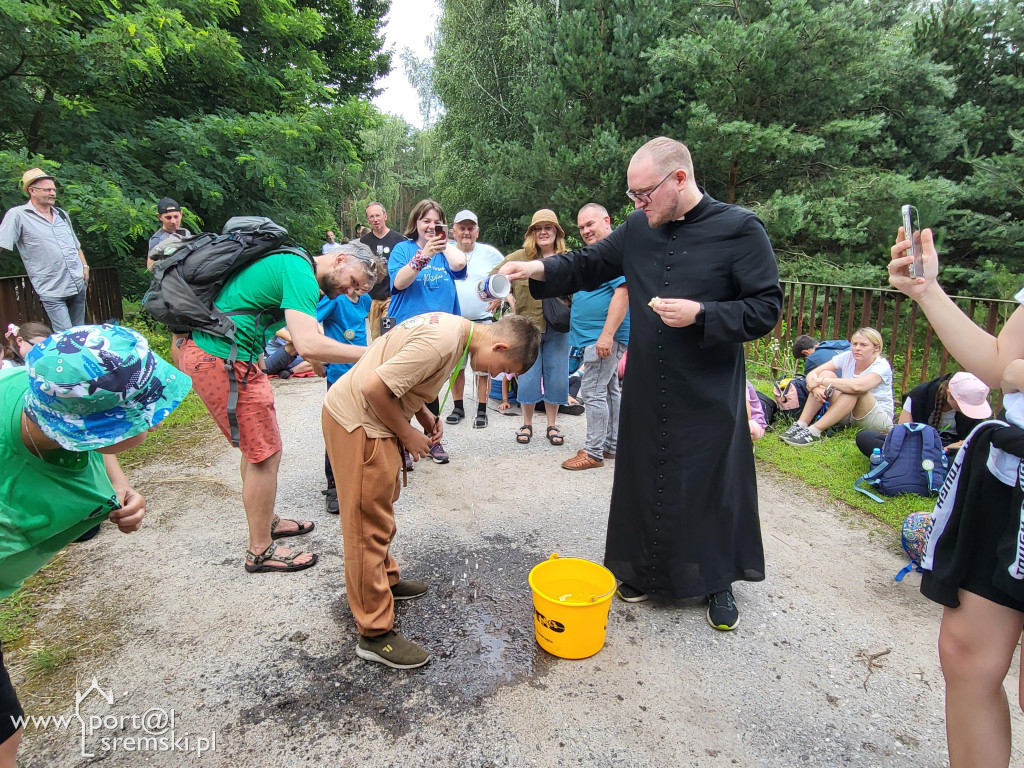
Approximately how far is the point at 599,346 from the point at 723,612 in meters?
2.40

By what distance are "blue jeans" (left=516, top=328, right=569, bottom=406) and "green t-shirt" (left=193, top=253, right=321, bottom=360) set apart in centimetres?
315

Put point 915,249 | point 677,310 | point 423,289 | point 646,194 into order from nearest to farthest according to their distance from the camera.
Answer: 1. point 915,249
2. point 677,310
3. point 646,194
4. point 423,289

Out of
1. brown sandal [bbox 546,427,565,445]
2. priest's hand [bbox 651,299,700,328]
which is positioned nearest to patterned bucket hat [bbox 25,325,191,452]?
priest's hand [bbox 651,299,700,328]

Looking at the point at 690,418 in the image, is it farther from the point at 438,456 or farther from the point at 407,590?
the point at 438,456

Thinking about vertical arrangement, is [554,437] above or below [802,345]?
below

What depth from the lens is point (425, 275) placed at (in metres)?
4.78

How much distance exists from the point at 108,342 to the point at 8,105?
32.3 ft

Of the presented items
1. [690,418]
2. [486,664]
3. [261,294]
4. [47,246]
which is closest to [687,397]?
[690,418]

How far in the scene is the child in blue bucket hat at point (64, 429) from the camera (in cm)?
145

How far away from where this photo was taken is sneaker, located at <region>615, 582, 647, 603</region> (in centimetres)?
320

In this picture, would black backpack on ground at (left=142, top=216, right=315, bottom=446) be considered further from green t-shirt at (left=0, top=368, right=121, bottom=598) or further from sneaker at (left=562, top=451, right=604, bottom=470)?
sneaker at (left=562, top=451, right=604, bottom=470)

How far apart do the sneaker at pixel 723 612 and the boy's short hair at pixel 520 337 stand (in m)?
1.59

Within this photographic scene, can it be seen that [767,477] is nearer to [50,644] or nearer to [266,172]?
[50,644]

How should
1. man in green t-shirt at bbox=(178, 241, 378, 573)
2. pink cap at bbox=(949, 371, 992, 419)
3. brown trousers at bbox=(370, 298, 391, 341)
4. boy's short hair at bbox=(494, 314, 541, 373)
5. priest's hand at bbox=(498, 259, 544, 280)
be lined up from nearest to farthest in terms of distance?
boy's short hair at bbox=(494, 314, 541, 373)
man in green t-shirt at bbox=(178, 241, 378, 573)
priest's hand at bbox=(498, 259, 544, 280)
pink cap at bbox=(949, 371, 992, 419)
brown trousers at bbox=(370, 298, 391, 341)
